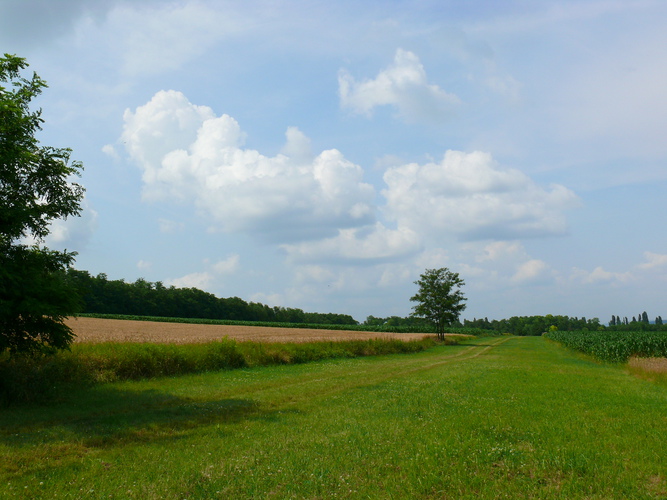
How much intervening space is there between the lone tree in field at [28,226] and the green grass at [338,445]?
2.43 meters

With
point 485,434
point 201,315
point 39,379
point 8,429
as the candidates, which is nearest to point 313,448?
point 485,434

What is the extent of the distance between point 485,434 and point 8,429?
37.5ft

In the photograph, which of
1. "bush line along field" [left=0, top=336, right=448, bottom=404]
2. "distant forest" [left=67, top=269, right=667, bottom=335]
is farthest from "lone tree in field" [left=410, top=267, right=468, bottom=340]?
"bush line along field" [left=0, top=336, right=448, bottom=404]

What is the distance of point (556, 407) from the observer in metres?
13.4

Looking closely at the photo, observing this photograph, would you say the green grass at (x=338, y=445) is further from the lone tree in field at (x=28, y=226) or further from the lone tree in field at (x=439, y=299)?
the lone tree in field at (x=439, y=299)

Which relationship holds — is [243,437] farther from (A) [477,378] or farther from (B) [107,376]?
(A) [477,378]

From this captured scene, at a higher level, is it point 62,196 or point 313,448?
point 62,196

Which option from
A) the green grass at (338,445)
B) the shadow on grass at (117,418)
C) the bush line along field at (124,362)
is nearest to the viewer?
the green grass at (338,445)

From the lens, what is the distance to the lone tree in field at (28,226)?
1287 cm

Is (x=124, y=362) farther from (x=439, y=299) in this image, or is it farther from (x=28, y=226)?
(x=439, y=299)

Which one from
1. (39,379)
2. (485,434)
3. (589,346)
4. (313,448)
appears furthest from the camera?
(589,346)

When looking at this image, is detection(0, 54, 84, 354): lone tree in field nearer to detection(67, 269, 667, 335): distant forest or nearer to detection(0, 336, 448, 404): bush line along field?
detection(0, 336, 448, 404): bush line along field

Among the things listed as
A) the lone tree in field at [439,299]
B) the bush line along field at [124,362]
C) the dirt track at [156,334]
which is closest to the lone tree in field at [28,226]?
the bush line along field at [124,362]

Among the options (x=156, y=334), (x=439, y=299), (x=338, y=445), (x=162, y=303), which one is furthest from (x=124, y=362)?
(x=162, y=303)
